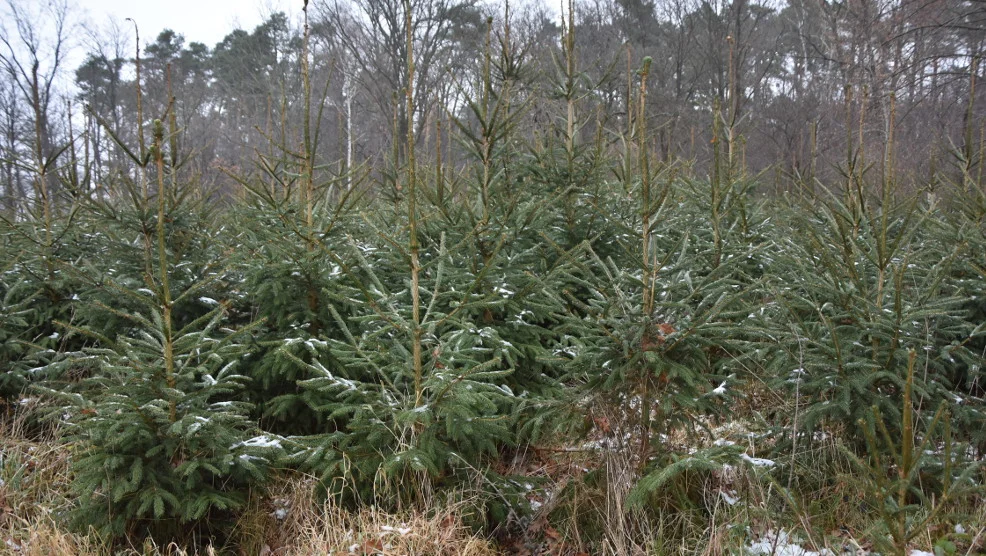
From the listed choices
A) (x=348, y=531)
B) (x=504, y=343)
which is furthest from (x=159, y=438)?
(x=504, y=343)

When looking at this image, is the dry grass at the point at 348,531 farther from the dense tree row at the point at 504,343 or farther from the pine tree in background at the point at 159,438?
the pine tree in background at the point at 159,438

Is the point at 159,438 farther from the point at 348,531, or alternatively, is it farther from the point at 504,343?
the point at 504,343

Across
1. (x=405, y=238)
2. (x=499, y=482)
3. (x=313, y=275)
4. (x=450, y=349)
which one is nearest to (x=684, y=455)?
(x=499, y=482)

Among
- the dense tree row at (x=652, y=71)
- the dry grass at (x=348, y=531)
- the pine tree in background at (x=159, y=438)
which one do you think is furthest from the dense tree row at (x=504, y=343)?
the dense tree row at (x=652, y=71)

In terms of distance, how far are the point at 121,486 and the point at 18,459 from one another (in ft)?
7.27

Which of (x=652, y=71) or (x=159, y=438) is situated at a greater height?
(x=652, y=71)

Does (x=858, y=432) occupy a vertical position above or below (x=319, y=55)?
below

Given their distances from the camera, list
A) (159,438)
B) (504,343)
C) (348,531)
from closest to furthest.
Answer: (348,531), (159,438), (504,343)

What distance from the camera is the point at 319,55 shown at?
2248cm

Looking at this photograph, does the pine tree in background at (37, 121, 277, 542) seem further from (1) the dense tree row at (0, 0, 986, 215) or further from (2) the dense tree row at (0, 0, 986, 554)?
(1) the dense tree row at (0, 0, 986, 215)

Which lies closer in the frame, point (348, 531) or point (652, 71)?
point (348, 531)

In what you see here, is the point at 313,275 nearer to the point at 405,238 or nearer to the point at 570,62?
the point at 405,238

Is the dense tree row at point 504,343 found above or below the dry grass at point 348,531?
above

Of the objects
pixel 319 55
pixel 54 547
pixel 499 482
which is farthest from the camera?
pixel 319 55
